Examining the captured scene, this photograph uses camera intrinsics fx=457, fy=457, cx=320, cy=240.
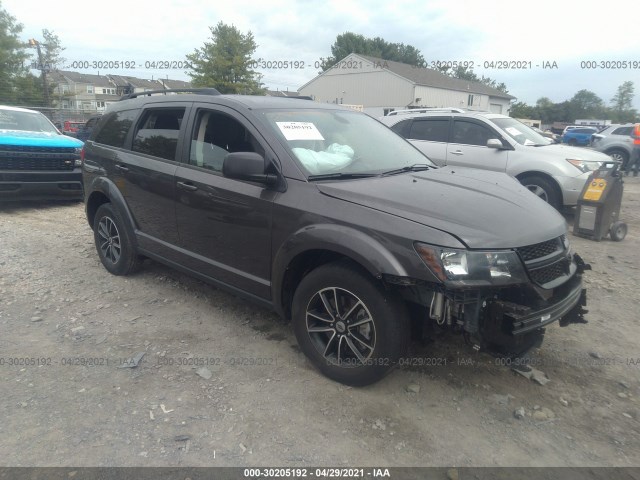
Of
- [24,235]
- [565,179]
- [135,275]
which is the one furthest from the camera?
[565,179]

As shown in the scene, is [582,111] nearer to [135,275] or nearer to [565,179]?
[565,179]

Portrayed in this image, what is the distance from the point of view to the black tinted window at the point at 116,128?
4555 mm

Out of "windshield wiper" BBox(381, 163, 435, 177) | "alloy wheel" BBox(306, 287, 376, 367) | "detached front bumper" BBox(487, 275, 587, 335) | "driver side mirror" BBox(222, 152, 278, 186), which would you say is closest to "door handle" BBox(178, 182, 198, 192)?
"driver side mirror" BBox(222, 152, 278, 186)

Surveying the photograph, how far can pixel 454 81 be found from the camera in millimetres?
44875

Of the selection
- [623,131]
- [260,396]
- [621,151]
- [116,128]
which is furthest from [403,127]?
[623,131]

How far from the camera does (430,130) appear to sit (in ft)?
27.8

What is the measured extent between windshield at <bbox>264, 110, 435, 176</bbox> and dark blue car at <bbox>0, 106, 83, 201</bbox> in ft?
20.0

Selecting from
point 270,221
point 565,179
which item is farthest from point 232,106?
point 565,179

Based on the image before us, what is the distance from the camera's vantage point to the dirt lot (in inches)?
96.0

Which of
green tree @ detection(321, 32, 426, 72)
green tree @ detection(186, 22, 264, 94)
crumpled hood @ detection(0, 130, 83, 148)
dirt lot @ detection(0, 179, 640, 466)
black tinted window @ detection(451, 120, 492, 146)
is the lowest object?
dirt lot @ detection(0, 179, 640, 466)

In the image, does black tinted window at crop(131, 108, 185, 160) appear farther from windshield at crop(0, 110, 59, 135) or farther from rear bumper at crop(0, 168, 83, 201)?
windshield at crop(0, 110, 59, 135)

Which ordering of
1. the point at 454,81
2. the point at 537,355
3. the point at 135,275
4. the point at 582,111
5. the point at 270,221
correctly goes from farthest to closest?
the point at 582,111, the point at 454,81, the point at 135,275, the point at 537,355, the point at 270,221

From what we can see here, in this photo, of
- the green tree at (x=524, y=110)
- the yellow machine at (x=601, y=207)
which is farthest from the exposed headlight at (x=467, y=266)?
the green tree at (x=524, y=110)

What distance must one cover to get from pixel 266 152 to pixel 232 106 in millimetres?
606
